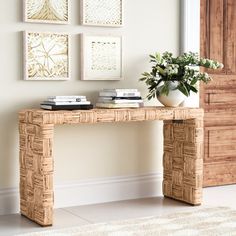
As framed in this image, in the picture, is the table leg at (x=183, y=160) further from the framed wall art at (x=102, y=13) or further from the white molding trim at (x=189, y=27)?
the framed wall art at (x=102, y=13)

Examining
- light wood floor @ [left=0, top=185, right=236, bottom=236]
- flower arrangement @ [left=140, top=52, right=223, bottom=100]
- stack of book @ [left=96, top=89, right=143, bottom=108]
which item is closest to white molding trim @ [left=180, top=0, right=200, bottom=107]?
flower arrangement @ [left=140, top=52, right=223, bottom=100]

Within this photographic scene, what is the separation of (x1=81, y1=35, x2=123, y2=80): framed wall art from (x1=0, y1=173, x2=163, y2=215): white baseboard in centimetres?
81

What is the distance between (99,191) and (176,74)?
3.52 ft

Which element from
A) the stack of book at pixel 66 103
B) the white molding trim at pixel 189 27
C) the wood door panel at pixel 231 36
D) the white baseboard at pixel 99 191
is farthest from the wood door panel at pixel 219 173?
the stack of book at pixel 66 103

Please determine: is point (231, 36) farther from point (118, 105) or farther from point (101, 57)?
point (118, 105)

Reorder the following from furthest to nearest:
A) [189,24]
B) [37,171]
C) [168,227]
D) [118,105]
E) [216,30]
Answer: [216,30]
[189,24]
[118,105]
[37,171]
[168,227]

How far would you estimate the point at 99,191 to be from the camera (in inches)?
170

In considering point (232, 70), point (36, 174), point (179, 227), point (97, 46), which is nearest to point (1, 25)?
point (97, 46)

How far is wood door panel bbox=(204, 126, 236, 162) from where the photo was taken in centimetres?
493

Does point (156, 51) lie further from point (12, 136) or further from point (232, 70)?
point (12, 136)

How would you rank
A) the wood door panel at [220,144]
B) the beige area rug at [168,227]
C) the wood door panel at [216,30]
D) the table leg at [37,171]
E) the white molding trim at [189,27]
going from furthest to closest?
the wood door panel at [220,144] → the wood door panel at [216,30] → the white molding trim at [189,27] → the table leg at [37,171] → the beige area rug at [168,227]

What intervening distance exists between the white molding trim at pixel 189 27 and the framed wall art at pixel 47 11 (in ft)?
3.37

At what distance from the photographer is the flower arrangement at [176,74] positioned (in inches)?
163

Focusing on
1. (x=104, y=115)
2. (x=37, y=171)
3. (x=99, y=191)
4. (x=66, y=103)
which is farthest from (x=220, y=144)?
(x=37, y=171)
